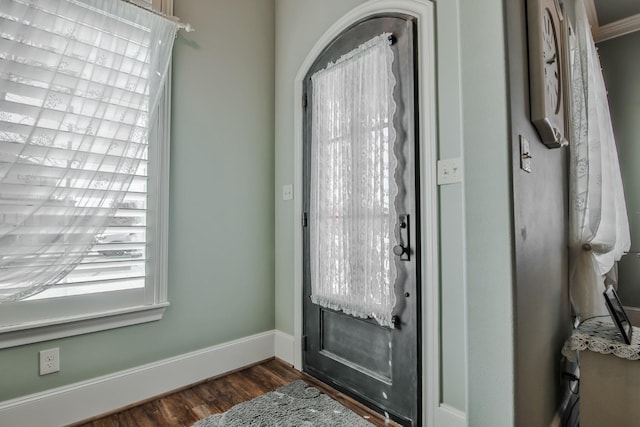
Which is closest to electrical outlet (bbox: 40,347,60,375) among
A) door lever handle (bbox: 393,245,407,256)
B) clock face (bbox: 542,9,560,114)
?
door lever handle (bbox: 393,245,407,256)

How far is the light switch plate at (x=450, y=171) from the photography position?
1.51 meters

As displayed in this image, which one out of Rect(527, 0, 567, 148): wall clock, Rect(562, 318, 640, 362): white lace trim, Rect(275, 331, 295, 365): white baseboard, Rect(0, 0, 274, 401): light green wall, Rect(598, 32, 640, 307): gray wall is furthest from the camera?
Rect(598, 32, 640, 307): gray wall

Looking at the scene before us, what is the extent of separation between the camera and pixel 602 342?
4.75 ft

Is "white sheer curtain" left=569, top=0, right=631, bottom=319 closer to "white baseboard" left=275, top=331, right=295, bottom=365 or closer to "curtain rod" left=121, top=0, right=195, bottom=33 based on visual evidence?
"white baseboard" left=275, top=331, right=295, bottom=365

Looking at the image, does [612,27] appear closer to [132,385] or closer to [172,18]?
[172,18]

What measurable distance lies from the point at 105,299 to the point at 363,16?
217cm

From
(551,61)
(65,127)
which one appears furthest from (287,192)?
(551,61)

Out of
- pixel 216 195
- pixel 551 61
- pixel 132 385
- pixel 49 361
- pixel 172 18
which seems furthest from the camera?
pixel 216 195

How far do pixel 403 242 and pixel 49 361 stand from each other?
1.87 m

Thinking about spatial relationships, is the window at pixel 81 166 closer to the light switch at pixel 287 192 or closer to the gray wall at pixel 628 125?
the light switch at pixel 287 192

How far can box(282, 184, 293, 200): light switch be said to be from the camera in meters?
2.44

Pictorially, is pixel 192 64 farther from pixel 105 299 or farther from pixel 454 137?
pixel 454 137

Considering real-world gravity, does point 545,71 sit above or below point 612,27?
below

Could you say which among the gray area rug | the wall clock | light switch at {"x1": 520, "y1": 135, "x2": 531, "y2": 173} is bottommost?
the gray area rug
